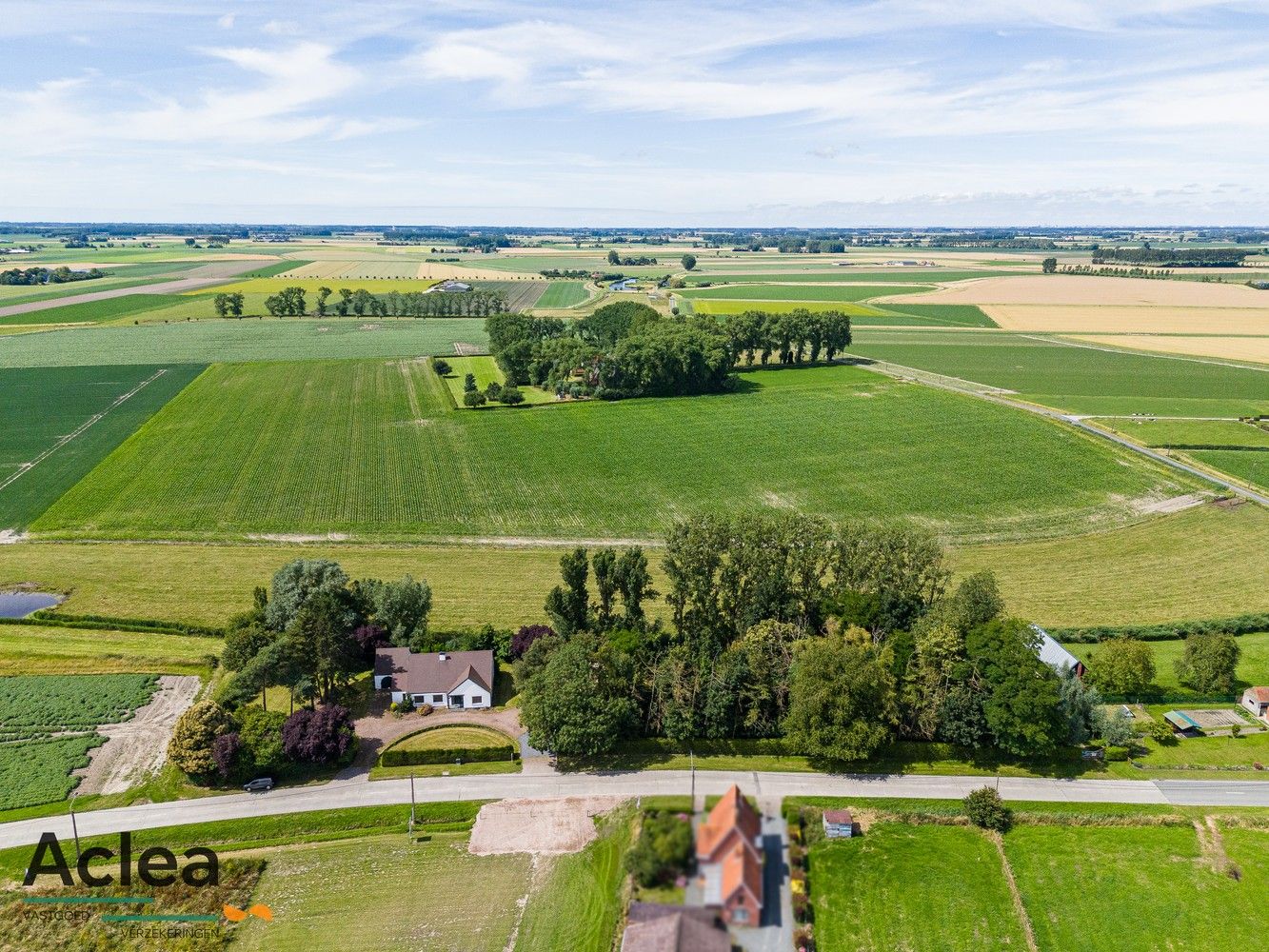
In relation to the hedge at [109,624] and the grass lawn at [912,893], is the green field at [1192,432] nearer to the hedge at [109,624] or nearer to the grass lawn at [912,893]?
the grass lawn at [912,893]

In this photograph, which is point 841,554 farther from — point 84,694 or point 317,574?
point 84,694

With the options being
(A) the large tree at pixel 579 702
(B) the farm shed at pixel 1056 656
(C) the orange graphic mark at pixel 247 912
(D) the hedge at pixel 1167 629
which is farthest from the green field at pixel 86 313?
(D) the hedge at pixel 1167 629

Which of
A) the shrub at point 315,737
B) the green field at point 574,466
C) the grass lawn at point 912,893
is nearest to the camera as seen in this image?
the grass lawn at point 912,893

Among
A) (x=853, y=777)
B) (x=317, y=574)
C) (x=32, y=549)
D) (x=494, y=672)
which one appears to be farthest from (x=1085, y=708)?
(x=32, y=549)

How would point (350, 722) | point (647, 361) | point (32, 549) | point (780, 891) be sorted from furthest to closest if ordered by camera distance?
point (647, 361) → point (32, 549) → point (350, 722) → point (780, 891)

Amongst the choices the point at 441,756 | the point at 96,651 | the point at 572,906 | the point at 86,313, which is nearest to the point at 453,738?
the point at 441,756

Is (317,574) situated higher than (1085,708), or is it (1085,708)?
(317,574)
